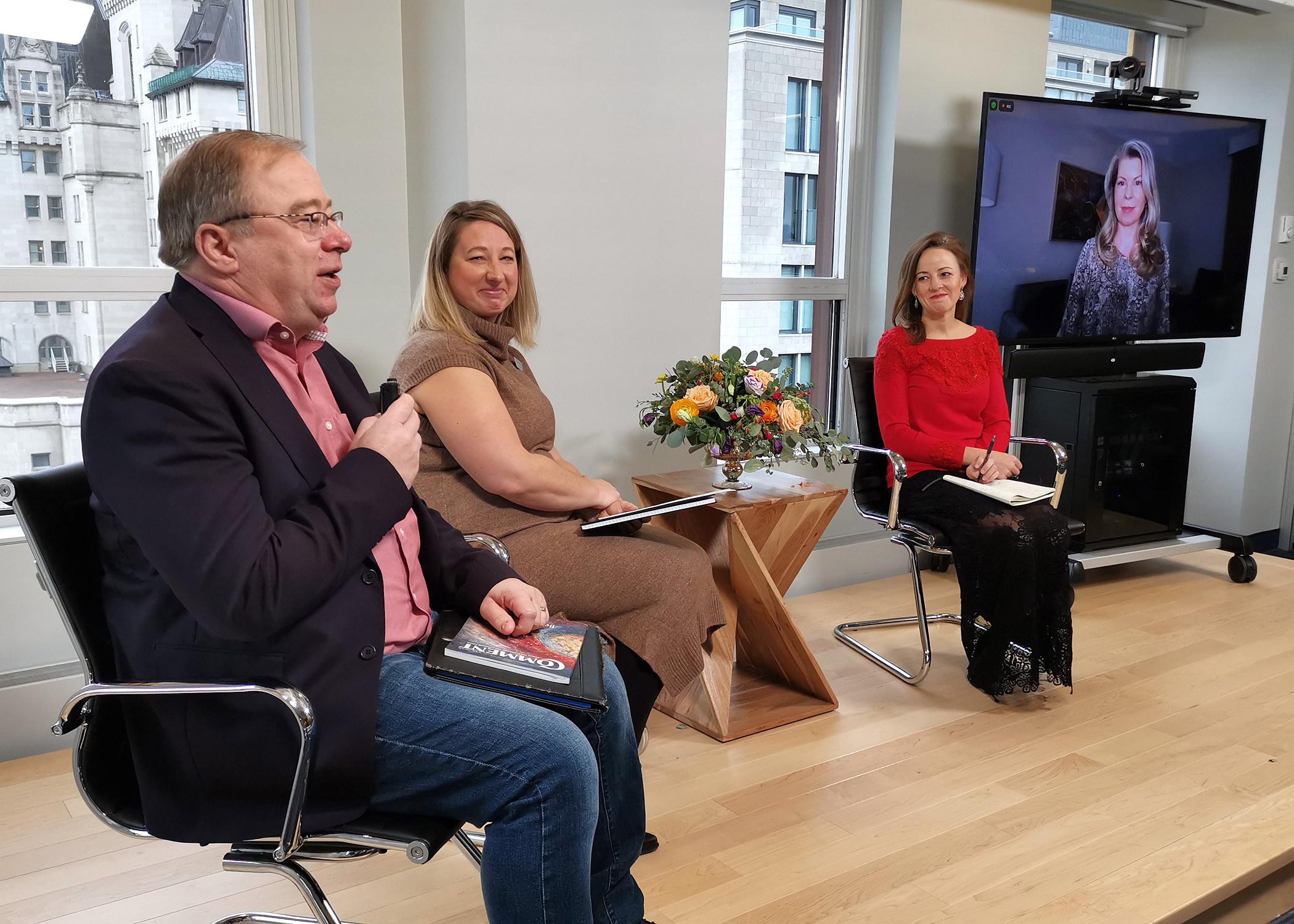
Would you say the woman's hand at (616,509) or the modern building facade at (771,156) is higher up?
the modern building facade at (771,156)

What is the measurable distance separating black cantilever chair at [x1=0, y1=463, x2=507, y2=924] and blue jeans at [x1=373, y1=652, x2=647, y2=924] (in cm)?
6

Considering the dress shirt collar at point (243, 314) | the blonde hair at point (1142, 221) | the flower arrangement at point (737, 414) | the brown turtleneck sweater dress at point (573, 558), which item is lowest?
A: the brown turtleneck sweater dress at point (573, 558)

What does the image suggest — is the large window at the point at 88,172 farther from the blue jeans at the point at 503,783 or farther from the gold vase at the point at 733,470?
the blue jeans at the point at 503,783

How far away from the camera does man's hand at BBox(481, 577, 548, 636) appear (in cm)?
161

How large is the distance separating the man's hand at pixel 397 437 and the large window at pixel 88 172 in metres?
1.65

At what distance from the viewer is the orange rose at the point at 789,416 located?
2.78 meters

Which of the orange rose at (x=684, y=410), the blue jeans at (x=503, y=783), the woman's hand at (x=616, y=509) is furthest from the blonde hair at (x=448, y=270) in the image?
the blue jeans at (x=503, y=783)

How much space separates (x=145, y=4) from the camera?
271 centimetres

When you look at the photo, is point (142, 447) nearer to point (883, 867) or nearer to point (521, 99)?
point (883, 867)

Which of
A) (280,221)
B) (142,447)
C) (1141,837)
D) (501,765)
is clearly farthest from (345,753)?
(1141,837)

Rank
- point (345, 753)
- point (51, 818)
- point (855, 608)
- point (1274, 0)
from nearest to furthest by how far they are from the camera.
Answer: point (345, 753) < point (51, 818) < point (855, 608) < point (1274, 0)

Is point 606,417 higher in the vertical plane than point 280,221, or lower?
lower

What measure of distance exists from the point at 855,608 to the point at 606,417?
1.25 metres

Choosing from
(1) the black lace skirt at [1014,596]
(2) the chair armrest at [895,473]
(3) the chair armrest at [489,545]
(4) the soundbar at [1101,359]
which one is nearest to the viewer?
(3) the chair armrest at [489,545]
